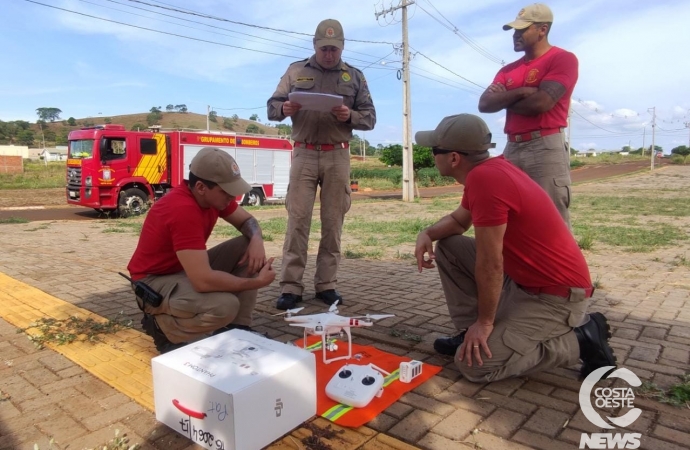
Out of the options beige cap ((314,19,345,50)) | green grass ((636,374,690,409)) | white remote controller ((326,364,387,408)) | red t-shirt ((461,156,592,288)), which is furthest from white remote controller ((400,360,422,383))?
beige cap ((314,19,345,50))

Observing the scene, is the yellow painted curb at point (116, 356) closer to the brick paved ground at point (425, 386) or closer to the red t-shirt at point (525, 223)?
the brick paved ground at point (425, 386)

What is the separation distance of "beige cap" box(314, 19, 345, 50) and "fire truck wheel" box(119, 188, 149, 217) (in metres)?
11.8

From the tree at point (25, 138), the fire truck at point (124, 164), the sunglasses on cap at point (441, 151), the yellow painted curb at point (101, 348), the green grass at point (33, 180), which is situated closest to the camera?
the sunglasses on cap at point (441, 151)

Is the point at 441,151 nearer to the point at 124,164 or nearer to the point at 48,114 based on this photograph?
the point at 124,164

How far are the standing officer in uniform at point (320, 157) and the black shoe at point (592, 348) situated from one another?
1895 mm

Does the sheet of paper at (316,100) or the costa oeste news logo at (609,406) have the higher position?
the sheet of paper at (316,100)

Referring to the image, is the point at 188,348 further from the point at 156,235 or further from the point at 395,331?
the point at 395,331

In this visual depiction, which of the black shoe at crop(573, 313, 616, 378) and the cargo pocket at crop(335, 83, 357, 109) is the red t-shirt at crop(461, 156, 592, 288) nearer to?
the black shoe at crop(573, 313, 616, 378)

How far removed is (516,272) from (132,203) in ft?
44.3

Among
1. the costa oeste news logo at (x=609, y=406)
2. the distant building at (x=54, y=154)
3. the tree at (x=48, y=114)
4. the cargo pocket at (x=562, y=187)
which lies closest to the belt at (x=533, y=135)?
the cargo pocket at (x=562, y=187)

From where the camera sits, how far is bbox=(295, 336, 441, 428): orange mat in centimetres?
208

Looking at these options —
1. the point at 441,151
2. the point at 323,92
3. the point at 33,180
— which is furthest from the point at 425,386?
the point at 33,180

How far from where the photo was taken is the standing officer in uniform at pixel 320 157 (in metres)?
3.83

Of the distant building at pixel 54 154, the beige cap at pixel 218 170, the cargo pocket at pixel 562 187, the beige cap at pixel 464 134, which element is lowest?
the cargo pocket at pixel 562 187
